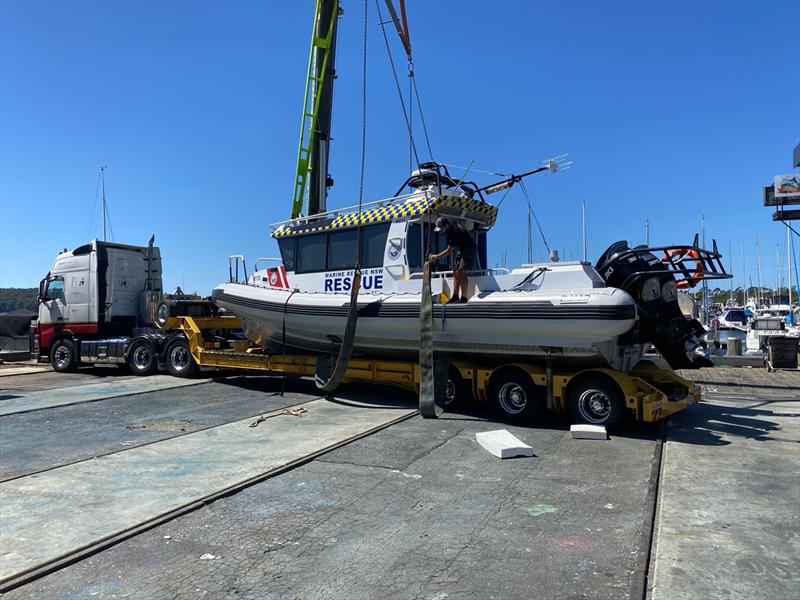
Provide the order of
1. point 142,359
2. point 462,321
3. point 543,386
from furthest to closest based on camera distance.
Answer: point 142,359 < point 462,321 < point 543,386

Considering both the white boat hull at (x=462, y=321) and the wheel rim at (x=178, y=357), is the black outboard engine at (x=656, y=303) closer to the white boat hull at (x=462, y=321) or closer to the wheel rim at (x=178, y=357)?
the white boat hull at (x=462, y=321)

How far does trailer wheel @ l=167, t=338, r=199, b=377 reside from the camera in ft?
42.8

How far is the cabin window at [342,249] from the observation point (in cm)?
1015

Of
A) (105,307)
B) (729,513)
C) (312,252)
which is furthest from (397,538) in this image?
(105,307)

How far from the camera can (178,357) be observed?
13.3 metres

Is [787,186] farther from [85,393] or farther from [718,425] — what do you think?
[85,393]

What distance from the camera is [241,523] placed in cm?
439

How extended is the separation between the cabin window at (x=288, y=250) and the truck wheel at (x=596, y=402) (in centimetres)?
586

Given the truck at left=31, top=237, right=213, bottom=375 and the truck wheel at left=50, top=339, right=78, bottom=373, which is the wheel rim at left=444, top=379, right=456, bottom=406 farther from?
the truck wheel at left=50, top=339, right=78, bottom=373

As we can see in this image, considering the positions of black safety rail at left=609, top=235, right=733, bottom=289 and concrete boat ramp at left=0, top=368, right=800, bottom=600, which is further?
black safety rail at left=609, top=235, right=733, bottom=289

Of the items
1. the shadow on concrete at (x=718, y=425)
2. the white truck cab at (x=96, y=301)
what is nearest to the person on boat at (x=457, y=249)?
the shadow on concrete at (x=718, y=425)

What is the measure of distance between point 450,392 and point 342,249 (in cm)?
325

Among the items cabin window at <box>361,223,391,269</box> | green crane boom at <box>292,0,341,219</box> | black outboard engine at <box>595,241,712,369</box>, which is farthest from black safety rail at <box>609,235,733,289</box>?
green crane boom at <box>292,0,341,219</box>

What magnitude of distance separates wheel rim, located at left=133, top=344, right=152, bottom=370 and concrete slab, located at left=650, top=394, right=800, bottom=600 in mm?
11388
